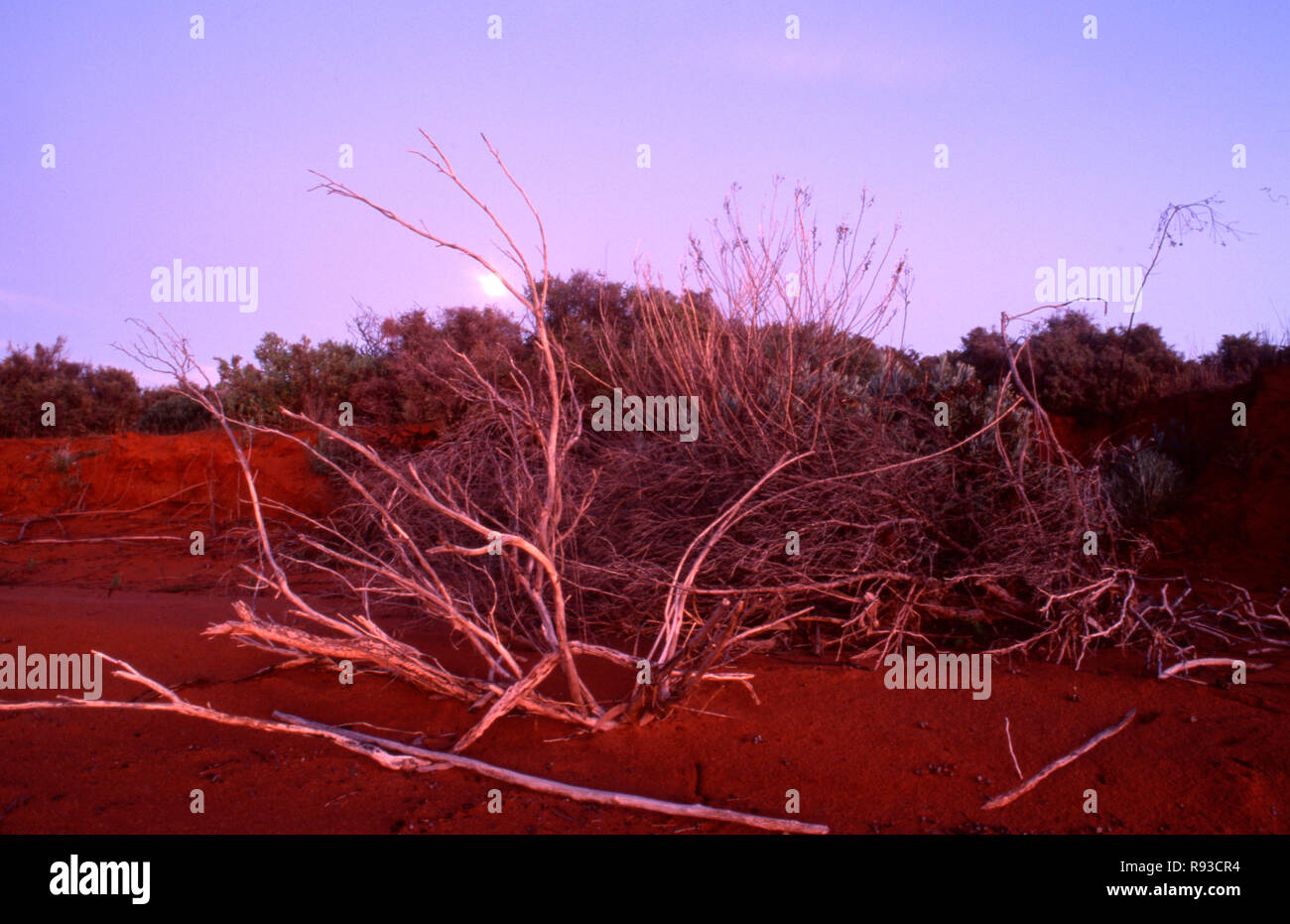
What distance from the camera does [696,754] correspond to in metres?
3.70

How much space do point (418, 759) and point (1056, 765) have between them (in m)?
2.61

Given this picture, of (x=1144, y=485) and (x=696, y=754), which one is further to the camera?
(x=1144, y=485)

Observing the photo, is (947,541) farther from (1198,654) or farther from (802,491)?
(1198,654)

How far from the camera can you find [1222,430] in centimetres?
753

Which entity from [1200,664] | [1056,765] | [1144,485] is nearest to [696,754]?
[1056,765]

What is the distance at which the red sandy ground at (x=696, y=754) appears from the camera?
3174mm

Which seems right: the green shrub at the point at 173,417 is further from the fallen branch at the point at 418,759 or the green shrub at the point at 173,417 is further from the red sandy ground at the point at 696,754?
the fallen branch at the point at 418,759

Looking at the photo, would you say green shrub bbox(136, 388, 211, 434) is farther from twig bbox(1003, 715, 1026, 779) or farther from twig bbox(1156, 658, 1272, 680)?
twig bbox(1156, 658, 1272, 680)

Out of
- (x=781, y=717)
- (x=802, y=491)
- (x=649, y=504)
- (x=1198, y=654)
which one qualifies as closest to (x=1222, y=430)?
(x=1198, y=654)

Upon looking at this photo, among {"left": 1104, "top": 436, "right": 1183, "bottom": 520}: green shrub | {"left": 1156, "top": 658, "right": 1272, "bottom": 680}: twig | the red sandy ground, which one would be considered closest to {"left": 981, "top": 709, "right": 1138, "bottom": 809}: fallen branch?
the red sandy ground

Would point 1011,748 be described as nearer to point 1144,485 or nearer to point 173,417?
point 1144,485

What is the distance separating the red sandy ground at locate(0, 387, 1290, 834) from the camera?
317 cm

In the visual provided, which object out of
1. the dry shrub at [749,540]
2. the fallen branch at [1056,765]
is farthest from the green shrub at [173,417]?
the fallen branch at [1056,765]

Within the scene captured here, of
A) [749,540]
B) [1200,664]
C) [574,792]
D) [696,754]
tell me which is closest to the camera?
[574,792]
